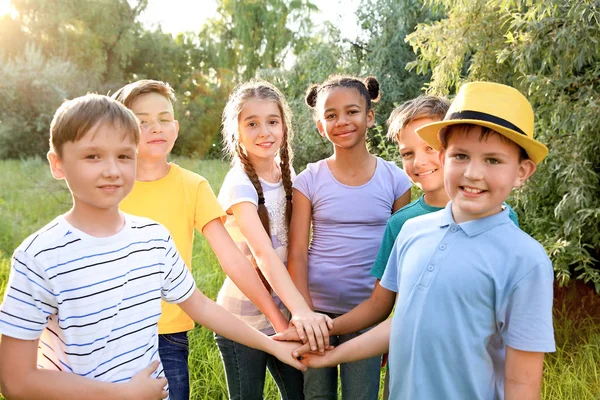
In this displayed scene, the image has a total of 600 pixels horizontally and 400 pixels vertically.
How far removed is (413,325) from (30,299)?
893 mm

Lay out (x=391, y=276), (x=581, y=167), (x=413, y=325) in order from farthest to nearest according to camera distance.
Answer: (x=581, y=167) < (x=391, y=276) < (x=413, y=325)

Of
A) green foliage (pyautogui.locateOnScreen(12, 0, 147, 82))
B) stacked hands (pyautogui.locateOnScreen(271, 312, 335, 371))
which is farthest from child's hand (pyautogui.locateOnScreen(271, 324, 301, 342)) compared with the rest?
green foliage (pyautogui.locateOnScreen(12, 0, 147, 82))

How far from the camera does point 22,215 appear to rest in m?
7.41

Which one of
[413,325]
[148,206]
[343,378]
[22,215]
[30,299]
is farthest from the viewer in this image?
[22,215]

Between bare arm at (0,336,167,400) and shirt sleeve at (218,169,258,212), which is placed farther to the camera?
shirt sleeve at (218,169,258,212)

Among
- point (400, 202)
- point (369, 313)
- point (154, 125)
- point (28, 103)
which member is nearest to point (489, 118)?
point (369, 313)

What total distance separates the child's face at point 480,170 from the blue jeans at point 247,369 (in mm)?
1077

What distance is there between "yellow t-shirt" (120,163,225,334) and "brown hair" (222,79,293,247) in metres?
0.26

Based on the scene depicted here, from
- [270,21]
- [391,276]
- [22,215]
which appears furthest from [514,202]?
[270,21]

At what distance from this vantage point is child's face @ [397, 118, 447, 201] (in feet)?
6.29

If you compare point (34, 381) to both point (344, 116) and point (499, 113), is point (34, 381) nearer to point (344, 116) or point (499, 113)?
point (499, 113)

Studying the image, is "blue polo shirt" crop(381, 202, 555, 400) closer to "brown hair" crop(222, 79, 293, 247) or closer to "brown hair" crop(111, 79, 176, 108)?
"brown hair" crop(222, 79, 293, 247)

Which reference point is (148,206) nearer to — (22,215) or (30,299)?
(30,299)

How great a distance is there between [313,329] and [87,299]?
841 mm
